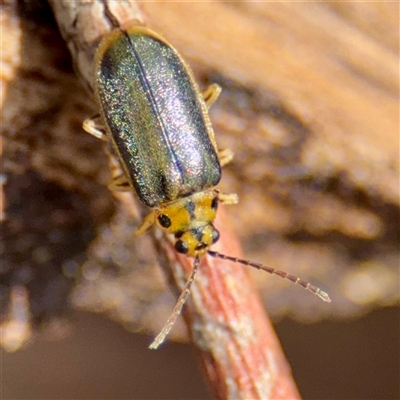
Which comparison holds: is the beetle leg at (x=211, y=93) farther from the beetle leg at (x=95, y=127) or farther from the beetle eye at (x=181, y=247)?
the beetle eye at (x=181, y=247)

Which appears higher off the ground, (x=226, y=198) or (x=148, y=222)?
(x=226, y=198)

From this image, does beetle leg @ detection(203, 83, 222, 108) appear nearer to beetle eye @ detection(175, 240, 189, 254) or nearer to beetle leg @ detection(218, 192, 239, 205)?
beetle leg @ detection(218, 192, 239, 205)

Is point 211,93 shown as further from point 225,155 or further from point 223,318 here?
point 223,318

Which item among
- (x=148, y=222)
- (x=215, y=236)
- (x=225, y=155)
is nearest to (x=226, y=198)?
(x=225, y=155)

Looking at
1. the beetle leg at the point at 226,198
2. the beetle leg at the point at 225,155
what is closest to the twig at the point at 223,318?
the beetle leg at the point at 226,198

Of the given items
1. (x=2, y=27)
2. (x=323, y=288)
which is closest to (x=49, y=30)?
(x=2, y=27)

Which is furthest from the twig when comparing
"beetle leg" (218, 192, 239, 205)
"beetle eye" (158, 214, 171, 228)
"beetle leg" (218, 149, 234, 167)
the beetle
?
"beetle leg" (218, 149, 234, 167)

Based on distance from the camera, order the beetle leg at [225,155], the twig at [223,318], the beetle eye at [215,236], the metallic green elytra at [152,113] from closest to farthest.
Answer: the twig at [223,318], the metallic green elytra at [152,113], the beetle eye at [215,236], the beetle leg at [225,155]

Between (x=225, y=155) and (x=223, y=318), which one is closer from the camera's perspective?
(x=223, y=318)

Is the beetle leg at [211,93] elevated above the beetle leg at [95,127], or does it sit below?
above
